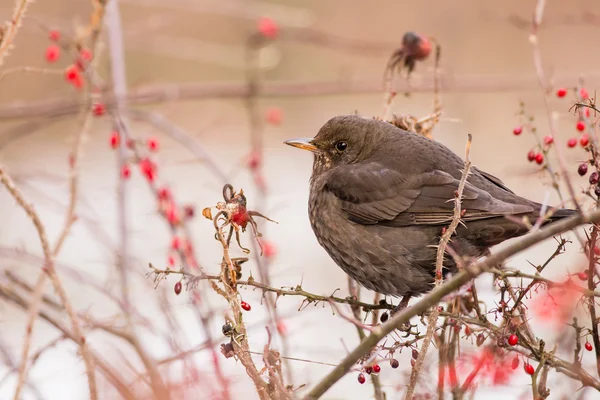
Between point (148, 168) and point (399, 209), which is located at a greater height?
point (148, 168)

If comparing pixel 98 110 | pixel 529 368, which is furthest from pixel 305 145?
pixel 529 368

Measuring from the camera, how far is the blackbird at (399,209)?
13.8 ft

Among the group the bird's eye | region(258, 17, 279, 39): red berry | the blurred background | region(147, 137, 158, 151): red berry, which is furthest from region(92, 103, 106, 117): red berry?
region(258, 17, 279, 39): red berry

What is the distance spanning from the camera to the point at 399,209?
450cm

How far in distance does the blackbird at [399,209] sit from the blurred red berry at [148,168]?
3.20 feet

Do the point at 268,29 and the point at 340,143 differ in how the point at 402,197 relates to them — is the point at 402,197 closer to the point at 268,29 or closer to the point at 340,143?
the point at 340,143

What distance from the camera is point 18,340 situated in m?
6.77

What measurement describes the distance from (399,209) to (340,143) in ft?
2.33

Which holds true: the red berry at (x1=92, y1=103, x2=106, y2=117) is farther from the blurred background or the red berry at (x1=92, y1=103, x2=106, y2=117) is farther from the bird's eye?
the bird's eye

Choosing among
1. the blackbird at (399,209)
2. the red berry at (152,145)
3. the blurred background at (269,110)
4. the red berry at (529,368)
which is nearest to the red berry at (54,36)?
the red berry at (152,145)

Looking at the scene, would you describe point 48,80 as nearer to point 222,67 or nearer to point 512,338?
point 222,67

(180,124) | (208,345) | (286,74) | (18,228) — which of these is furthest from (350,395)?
(286,74)

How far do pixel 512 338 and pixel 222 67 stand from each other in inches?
382

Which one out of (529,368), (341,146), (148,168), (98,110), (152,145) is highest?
(341,146)
